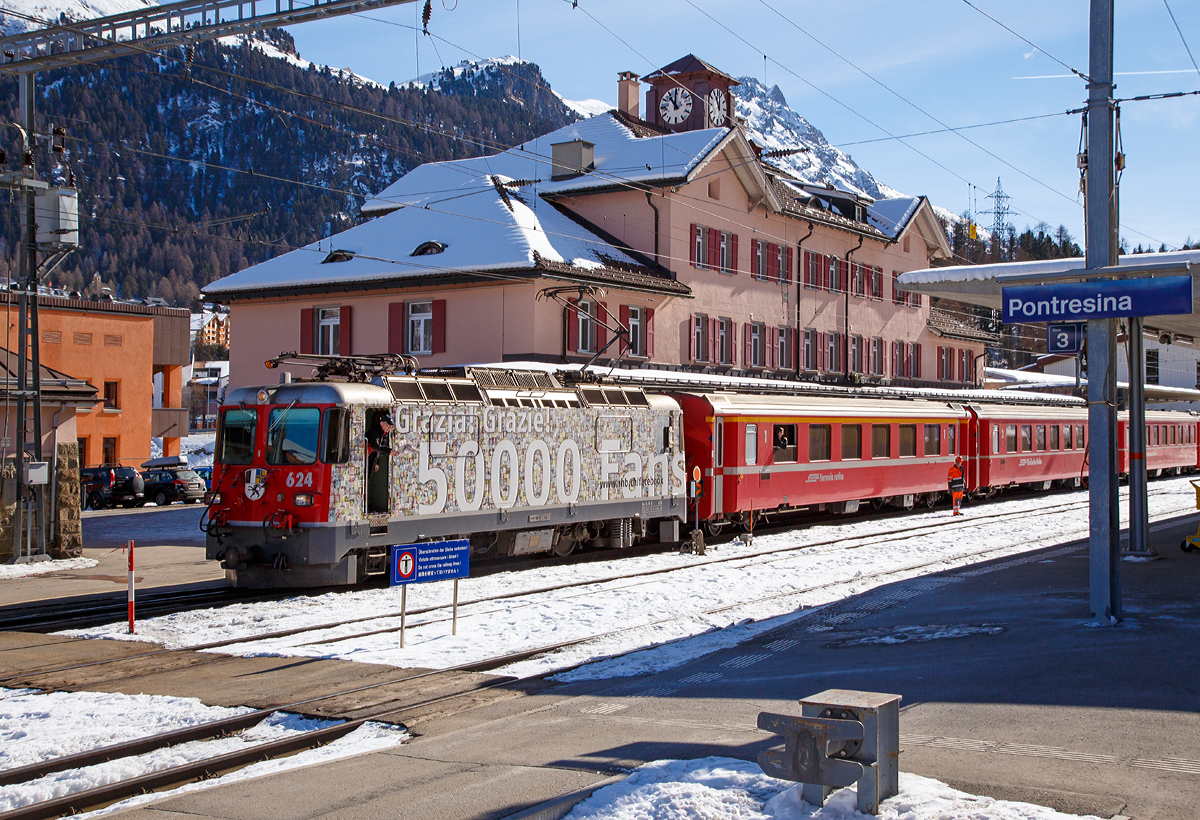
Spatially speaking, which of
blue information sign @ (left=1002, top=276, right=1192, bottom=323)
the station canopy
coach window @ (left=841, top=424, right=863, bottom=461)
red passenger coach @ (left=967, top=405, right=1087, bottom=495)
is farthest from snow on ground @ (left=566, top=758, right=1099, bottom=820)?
red passenger coach @ (left=967, top=405, right=1087, bottom=495)

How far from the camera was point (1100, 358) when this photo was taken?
39.3 feet

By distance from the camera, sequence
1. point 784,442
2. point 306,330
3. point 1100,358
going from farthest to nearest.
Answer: point 306,330
point 784,442
point 1100,358

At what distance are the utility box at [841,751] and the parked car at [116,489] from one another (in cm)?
3535

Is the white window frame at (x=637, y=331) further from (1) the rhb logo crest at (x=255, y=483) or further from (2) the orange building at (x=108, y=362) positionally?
(2) the orange building at (x=108, y=362)

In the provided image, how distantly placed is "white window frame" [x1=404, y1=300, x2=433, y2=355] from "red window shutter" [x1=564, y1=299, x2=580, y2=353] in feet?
13.1

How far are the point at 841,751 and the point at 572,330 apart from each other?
1013 inches

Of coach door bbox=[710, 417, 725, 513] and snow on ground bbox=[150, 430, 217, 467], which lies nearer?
coach door bbox=[710, 417, 725, 513]

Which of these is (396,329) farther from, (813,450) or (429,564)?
(429,564)

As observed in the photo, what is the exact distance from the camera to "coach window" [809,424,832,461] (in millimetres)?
25859

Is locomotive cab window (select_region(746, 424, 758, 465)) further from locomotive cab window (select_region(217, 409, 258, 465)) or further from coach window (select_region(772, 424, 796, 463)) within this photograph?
locomotive cab window (select_region(217, 409, 258, 465))

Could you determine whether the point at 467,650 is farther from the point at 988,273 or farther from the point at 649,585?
the point at 988,273

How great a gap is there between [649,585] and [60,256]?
1232 centimetres

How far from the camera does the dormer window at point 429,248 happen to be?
31.6 metres

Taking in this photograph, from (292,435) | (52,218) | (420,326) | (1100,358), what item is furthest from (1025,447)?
(52,218)
